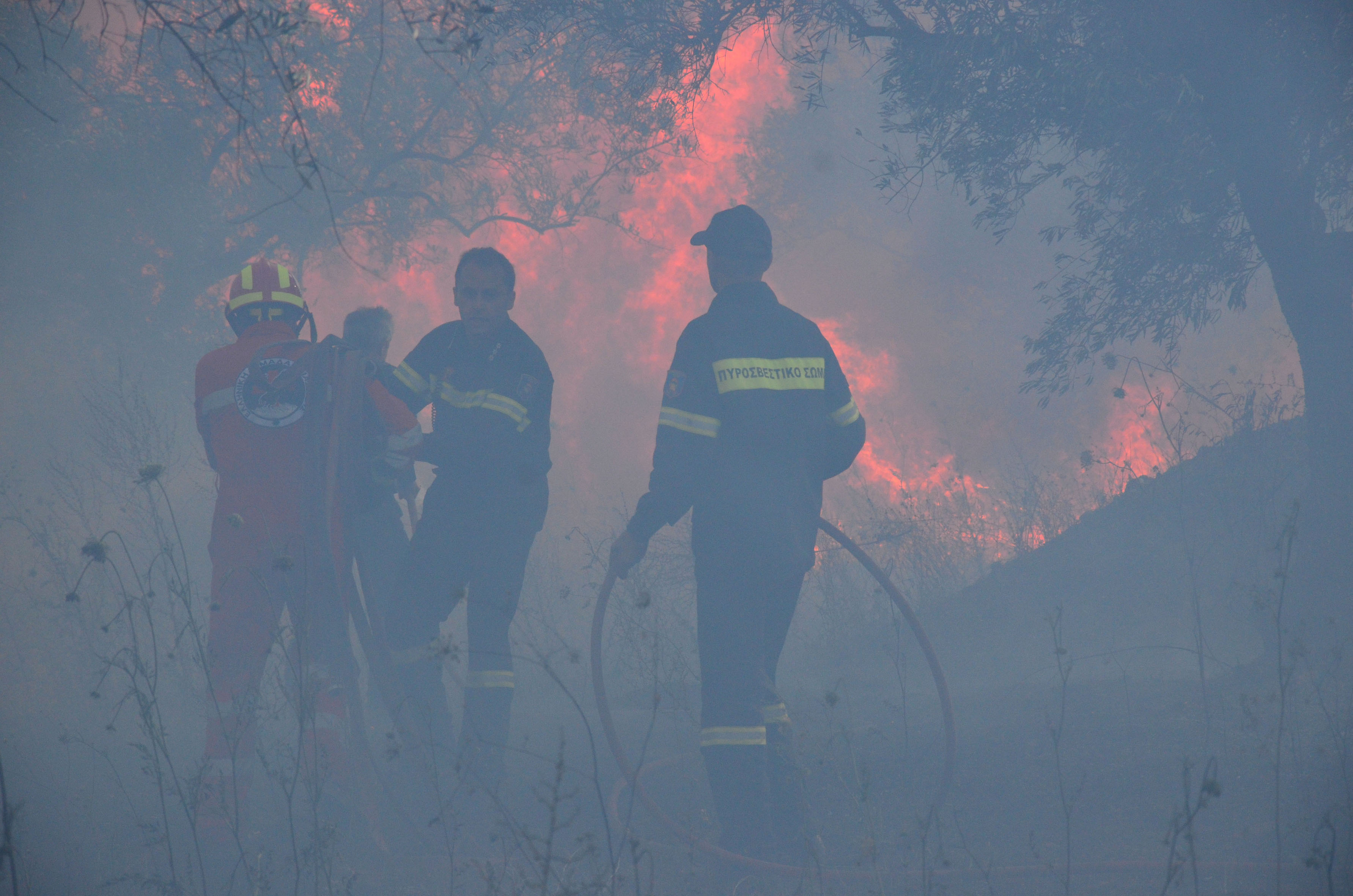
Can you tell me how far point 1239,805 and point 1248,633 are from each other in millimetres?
3882

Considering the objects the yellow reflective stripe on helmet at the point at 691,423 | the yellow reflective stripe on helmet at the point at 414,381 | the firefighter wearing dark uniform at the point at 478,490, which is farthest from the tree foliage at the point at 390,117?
the yellow reflective stripe on helmet at the point at 691,423

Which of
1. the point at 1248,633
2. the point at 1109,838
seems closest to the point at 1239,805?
the point at 1109,838

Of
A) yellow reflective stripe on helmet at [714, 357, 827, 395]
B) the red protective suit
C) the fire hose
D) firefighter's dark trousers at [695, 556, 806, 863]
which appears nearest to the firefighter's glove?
the fire hose

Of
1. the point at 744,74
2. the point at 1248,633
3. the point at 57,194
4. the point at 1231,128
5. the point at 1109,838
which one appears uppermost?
the point at 744,74

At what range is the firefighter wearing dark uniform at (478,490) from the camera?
454cm

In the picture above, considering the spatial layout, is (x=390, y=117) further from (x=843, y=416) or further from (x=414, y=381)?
(x=843, y=416)

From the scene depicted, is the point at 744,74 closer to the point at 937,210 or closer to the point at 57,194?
the point at 937,210

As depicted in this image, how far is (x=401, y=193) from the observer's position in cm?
1204

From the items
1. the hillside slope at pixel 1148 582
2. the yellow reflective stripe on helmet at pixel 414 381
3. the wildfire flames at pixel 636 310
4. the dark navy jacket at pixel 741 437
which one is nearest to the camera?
the dark navy jacket at pixel 741 437

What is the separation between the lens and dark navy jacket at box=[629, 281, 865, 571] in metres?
3.95

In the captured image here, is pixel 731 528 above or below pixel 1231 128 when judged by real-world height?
below

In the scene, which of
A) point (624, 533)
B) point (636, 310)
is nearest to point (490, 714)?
point (624, 533)

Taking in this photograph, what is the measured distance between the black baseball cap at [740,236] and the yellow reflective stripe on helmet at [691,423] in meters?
0.86

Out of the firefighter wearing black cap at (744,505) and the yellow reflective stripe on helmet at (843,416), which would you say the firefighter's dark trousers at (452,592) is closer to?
the firefighter wearing black cap at (744,505)
